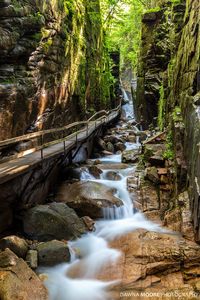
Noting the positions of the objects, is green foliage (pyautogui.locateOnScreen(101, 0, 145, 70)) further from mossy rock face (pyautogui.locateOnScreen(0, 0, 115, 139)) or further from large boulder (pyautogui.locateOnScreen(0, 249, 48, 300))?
large boulder (pyautogui.locateOnScreen(0, 249, 48, 300))

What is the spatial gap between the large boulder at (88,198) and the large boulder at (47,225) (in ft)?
3.61

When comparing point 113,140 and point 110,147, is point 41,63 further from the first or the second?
point 113,140

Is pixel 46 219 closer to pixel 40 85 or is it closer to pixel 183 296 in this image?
pixel 183 296

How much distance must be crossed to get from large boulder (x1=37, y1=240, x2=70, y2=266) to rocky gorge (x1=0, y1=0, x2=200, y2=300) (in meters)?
0.02

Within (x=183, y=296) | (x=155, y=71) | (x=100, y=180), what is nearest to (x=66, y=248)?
(x=183, y=296)

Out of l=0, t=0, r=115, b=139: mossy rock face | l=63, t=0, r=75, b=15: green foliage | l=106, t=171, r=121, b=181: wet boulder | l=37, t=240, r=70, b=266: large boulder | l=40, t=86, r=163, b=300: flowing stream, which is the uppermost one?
l=63, t=0, r=75, b=15: green foliage

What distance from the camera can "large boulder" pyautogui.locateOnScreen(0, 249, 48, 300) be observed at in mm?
4504

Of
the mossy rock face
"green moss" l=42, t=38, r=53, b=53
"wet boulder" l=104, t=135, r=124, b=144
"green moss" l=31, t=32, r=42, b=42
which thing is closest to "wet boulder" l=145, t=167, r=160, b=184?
the mossy rock face

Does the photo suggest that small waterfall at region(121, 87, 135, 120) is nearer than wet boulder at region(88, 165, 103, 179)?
No

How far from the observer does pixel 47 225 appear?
22.5ft

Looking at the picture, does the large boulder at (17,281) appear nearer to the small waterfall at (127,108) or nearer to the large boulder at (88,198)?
the large boulder at (88,198)

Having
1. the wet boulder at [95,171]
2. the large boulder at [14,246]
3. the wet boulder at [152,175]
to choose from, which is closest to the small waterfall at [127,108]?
the wet boulder at [95,171]

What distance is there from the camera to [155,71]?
21.8 m

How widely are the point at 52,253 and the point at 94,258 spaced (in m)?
1.01
